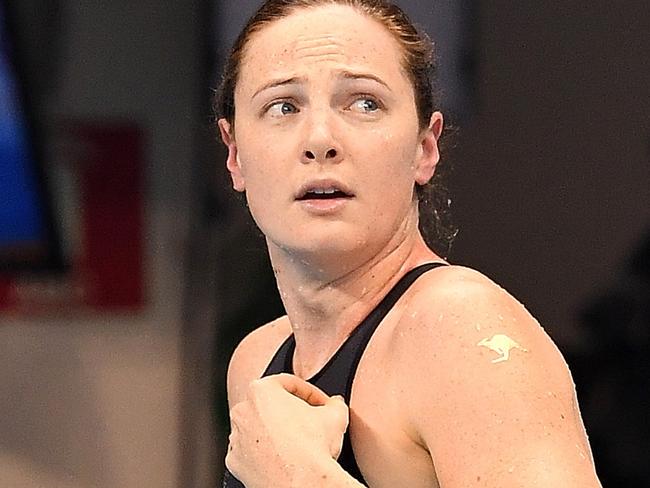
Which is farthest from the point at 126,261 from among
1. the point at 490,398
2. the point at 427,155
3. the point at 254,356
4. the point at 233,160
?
the point at 490,398

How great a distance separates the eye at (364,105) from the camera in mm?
862

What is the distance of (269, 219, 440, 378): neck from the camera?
893 millimetres

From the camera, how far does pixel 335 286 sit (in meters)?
0.91

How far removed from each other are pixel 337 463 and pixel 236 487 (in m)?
0.21

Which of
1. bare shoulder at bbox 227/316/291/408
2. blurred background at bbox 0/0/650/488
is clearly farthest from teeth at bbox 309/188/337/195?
blurred background at bbox 0/0/650/488

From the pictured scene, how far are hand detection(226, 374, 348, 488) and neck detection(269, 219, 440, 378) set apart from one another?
8 cm

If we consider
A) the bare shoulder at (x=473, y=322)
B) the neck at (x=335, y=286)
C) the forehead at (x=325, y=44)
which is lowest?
the neck at (x=335, y=286)

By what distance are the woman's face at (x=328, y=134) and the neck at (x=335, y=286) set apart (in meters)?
0.02

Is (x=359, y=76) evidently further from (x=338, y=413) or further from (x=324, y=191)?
(x=338, y=413)

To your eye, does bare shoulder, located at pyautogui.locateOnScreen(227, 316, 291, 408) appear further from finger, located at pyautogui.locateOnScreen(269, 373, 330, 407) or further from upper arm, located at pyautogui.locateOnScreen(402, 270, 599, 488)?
upper arm, located at pyautogui.locateOnScreen(402, 270, 599, 488)

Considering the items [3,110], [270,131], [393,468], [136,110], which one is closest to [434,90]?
[270,131]

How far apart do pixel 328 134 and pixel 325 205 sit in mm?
55

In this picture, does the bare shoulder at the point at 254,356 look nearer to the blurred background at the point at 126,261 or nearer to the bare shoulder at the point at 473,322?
the bare shoulder at the point at 473,322

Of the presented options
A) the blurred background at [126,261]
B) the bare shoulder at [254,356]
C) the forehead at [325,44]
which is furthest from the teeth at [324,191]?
the blurred background at [126,261]
